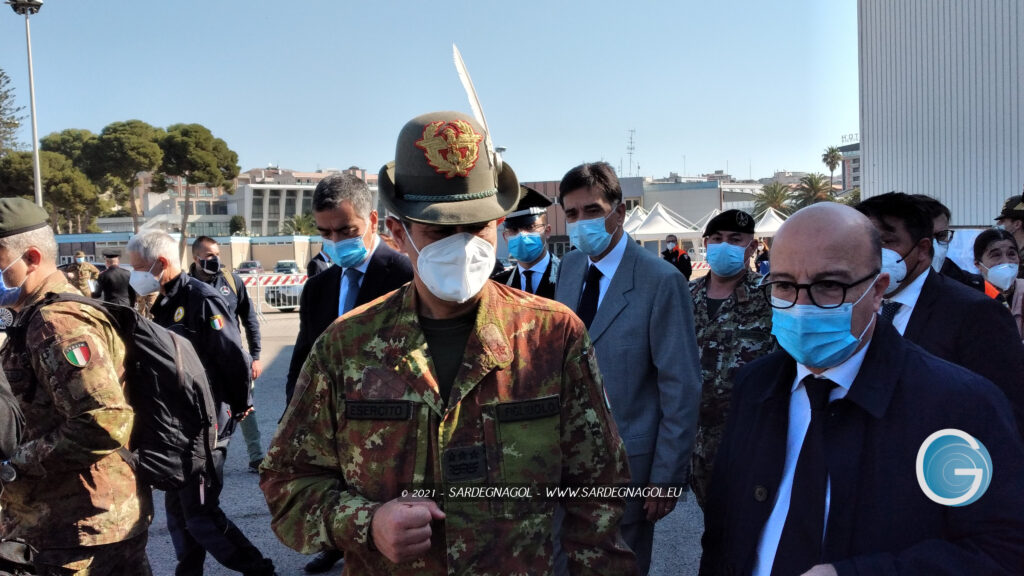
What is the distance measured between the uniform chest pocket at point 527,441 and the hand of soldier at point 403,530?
0.80 ft

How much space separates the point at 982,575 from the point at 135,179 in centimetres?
5243

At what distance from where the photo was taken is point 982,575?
1.46 meters

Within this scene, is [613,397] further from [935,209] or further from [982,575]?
[935,209]

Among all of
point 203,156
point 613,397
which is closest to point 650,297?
point 613,397

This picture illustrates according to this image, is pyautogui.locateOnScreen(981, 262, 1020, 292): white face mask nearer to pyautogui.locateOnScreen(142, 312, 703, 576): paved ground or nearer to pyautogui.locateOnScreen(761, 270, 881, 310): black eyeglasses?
pyautogui.locateOnScreen(142, 312, 703, 576): paved ground

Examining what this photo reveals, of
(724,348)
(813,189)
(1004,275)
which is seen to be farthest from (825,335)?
(813,189)

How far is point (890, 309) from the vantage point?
312cm

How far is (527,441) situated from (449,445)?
193mm

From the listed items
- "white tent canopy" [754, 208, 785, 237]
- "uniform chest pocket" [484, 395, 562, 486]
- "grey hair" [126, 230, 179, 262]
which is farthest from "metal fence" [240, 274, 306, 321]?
"uniform chest pocket" [484, 395, 562, 486]

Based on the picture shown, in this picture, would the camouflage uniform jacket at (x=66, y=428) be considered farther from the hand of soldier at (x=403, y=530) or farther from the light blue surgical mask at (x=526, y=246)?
the light blue surgical mask at (x=526, y=246)

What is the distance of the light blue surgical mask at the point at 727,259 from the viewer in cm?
436

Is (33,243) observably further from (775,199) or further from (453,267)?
(775,199)

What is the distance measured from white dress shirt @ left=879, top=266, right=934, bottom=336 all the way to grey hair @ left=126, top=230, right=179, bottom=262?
4.37 metres

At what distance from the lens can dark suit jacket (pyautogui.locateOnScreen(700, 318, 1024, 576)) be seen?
1.49 meters
